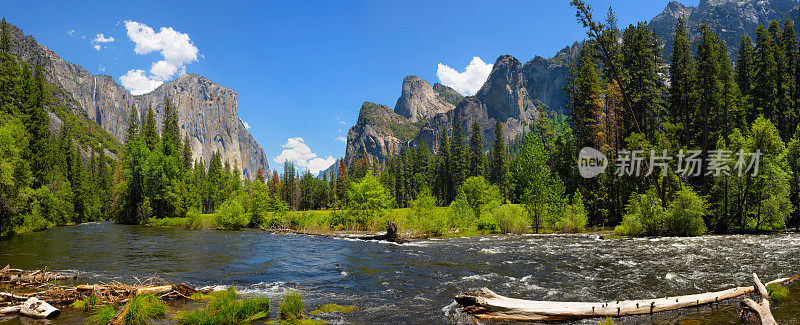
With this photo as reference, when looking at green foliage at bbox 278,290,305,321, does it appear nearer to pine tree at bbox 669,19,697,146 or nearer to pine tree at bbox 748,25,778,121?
pine tree at bbox 669,19,697,146

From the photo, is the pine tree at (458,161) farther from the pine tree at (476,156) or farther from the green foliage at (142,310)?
the green foliage at (142,310)

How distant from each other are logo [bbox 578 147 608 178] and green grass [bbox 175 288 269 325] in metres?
38.9

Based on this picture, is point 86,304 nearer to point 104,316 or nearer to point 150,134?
point 104,316

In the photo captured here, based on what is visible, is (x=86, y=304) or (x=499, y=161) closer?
(x=86, y=304)

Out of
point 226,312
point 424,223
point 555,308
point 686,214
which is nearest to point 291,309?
point 226,312

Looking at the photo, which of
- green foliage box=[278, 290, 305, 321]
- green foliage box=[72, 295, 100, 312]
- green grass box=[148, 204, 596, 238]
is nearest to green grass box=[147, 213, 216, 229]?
green grass box=[148, 204, 596, 238]

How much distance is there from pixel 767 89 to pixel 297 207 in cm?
12451

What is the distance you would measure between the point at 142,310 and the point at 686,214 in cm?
3348

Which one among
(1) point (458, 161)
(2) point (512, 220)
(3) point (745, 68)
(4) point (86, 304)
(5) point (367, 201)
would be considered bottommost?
(4) point (86, 304)

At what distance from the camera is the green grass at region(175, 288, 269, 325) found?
7.56 m

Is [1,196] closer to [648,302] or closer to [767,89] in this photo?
[648,302]

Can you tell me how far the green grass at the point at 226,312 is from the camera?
7559 mm

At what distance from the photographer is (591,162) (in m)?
40.3

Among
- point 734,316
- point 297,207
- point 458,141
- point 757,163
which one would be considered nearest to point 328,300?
point 734,316
